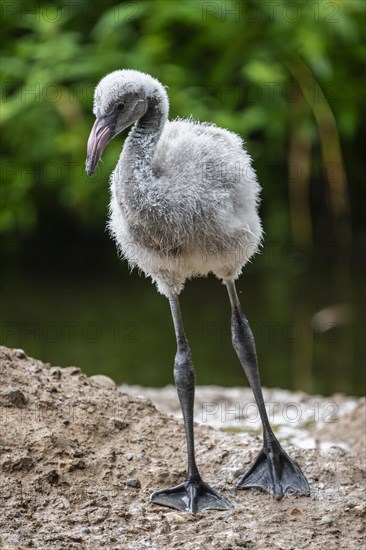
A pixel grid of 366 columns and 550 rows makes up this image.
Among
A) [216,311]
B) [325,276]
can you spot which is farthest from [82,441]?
[325,276]

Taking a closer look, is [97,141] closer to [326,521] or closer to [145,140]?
[145,140]

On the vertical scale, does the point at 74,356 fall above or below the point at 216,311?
below

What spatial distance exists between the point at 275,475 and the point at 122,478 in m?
0.82

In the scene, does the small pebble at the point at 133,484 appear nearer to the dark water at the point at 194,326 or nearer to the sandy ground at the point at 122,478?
the sandy ground at the point at 122,478

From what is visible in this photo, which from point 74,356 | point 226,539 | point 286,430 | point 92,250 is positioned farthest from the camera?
point 92,250

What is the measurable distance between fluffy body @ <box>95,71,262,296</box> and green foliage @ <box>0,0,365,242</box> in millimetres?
7403

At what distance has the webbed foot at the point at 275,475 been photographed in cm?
502

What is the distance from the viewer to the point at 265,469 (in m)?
5.11

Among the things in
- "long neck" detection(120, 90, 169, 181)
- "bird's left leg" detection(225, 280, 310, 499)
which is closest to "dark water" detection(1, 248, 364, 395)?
"bird's left leg" detection(225, 280, 310, 499)

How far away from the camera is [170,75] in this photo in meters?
12.6

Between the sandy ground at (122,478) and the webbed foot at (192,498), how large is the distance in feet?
0.18

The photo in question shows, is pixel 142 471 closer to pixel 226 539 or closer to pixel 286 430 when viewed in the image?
pixel 226 539

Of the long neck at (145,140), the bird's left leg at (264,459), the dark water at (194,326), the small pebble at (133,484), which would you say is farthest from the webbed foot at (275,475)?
the dark water at (194,326)

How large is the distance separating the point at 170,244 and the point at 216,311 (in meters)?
6.55
